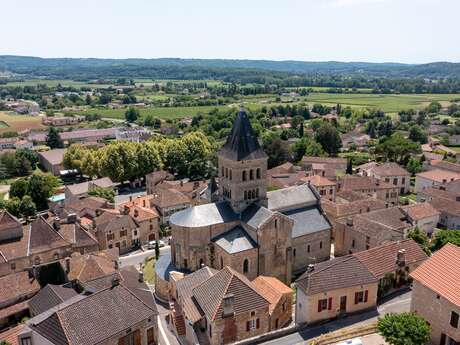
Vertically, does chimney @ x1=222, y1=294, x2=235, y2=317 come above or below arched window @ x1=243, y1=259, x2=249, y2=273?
above

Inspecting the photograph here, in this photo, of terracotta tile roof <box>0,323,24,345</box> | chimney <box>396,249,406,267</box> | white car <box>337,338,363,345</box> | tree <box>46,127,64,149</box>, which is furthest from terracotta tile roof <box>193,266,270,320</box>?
tree <box>46,127,64,149</box>

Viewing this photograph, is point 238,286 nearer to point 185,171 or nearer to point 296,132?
point 185,171

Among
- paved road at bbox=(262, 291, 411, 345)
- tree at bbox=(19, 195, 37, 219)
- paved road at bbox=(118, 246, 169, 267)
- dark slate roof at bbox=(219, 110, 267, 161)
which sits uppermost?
dark slate roof at bbox=(219, 110, 267, 161)

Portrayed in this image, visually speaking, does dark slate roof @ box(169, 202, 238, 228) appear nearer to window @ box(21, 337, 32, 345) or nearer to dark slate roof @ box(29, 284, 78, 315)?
dark slate roof @ box(29, 284, 78, 315)

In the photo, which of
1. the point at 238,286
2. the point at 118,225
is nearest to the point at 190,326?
the point at 238,286

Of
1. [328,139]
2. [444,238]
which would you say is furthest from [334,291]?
[328,139]

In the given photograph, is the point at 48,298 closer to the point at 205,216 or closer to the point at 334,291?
the point at 205,216

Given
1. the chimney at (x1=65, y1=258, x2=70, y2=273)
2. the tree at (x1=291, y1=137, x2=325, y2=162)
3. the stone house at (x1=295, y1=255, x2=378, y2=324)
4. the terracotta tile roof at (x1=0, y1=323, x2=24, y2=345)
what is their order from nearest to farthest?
the terracotta tile roof at (x1=0, y1=323, x2=24, y2=345) < the stone house at (x1=295, y1=255, x2=378, y2=324) < the chimney at (x1=65, y1=258, x2=70, y2=273) < the tree at (x1=291, y1=137, x2=325, y2=162)

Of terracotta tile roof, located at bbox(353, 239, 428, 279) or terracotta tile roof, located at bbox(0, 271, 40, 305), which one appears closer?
terracotta tile roof, located at bbox(353, 239, 428, 279)
